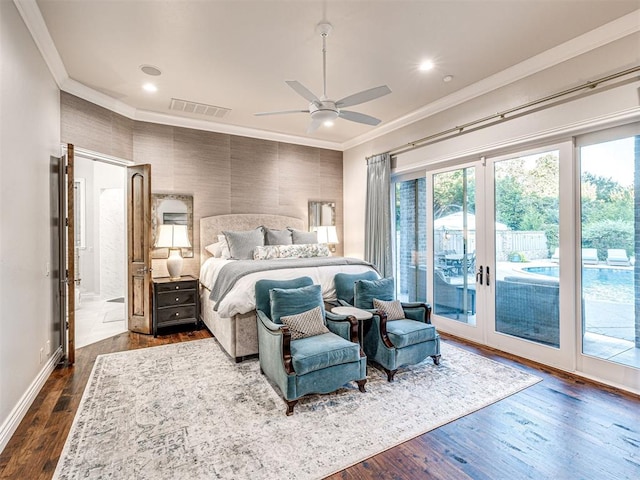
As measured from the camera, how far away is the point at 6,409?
2285 mm

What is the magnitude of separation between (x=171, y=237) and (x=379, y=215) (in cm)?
318

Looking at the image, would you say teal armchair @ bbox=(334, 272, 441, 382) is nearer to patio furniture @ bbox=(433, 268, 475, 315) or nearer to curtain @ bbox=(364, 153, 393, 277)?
patio furniture @ bbox=(433, 268, 475, 315)

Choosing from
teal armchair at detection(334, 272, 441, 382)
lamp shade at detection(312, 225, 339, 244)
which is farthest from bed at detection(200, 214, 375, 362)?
lamp shade at detection(312, 225, 339, 244)

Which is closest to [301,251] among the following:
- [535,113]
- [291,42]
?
[291,42]

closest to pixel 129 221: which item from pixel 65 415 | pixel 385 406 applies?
pixel 65 415

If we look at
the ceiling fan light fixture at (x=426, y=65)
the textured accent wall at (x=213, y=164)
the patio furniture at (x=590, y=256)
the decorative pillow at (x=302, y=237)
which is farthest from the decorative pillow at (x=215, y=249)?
the patio furniture at (x=590, y=256)

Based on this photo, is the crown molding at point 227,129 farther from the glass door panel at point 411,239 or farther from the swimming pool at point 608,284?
the swimming pool at point 608,284

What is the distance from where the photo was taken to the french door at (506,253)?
11.1 ft

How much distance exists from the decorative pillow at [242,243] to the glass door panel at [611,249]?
13.0 feet

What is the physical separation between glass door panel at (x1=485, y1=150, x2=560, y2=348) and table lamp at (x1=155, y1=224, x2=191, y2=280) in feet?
13.7

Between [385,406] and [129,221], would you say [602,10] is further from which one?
[129,221]

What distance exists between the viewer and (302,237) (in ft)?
18.5

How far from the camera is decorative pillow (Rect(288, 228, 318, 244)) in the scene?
18.4 ft

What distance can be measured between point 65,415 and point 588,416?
3919mm
